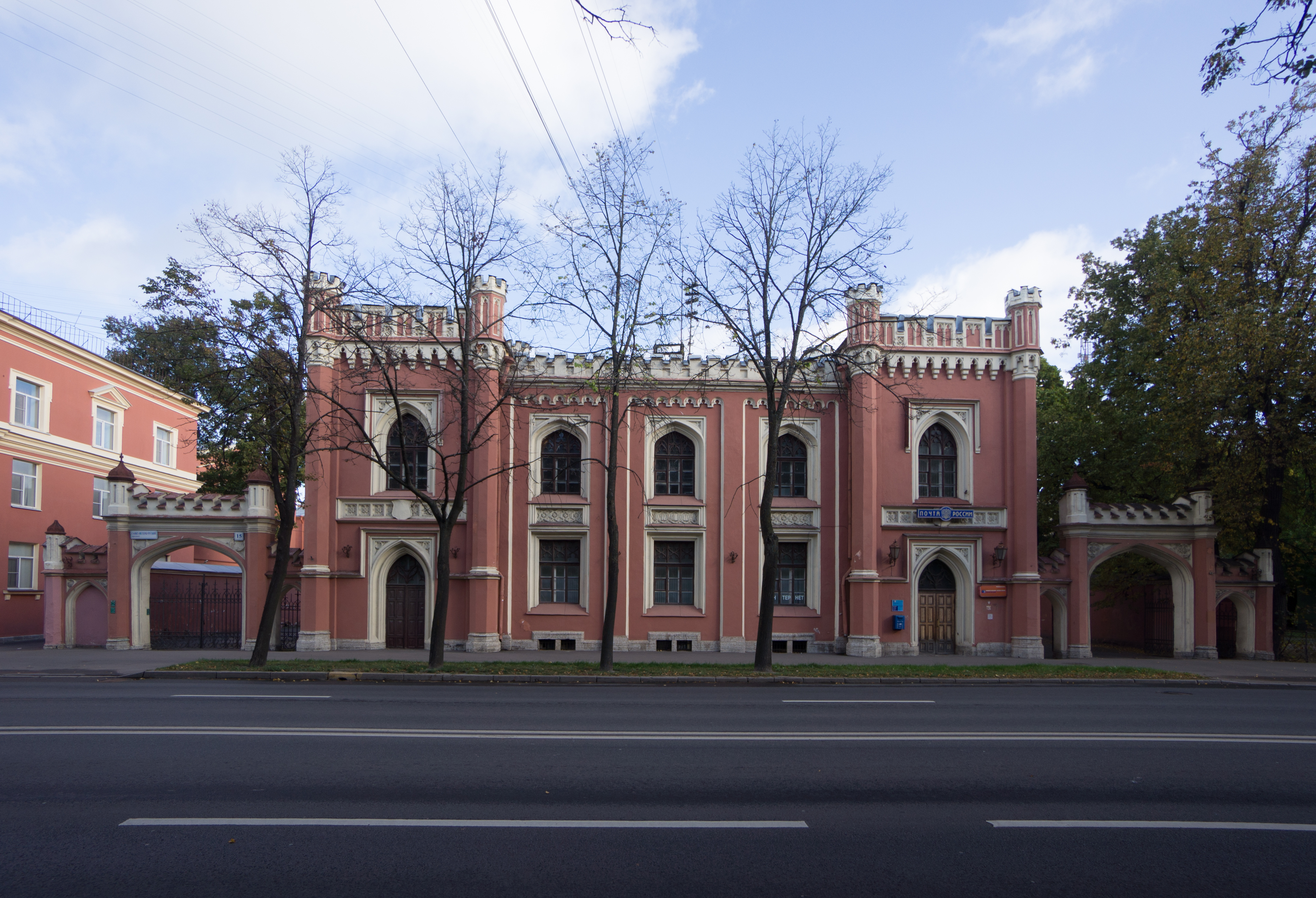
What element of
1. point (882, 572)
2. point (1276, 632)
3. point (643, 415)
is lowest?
point (1276, 632)

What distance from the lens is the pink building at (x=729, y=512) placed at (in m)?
23.7

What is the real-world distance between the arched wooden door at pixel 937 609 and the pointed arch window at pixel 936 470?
1.95 m

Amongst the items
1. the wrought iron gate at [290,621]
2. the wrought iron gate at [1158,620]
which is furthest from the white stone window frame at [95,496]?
the wrought iron gate at [1158,620]

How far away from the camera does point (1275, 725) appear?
11305 millimetres

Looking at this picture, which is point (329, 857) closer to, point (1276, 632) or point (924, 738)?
point (924, 738)

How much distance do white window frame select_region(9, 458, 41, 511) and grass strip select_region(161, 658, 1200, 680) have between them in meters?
15.4

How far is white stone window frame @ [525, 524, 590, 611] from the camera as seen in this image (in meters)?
24.3

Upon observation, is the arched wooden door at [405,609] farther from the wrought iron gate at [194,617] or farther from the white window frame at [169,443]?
the white window frame at [169,443]

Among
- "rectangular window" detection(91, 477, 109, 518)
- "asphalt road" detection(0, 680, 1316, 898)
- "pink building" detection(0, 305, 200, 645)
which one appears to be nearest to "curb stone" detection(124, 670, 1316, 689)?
"asphalt road" detection(0, 680, 1316, 898)

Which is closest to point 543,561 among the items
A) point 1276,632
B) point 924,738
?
point 924,738

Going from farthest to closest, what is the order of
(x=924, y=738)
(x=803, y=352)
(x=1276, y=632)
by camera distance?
(x=1276, y=632) < (x=803, y=352) < (x=924, y=738)

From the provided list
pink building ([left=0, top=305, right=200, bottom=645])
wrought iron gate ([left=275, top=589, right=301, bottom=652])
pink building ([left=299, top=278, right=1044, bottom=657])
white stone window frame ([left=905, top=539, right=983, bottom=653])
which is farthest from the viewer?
pink building ([left=0, top=305, right=200, bottom=645])

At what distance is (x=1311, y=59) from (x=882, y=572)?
1935 cm

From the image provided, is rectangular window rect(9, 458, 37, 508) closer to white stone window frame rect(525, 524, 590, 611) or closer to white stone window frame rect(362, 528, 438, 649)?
white stone window frame rect(362, 528, 438, 649)
